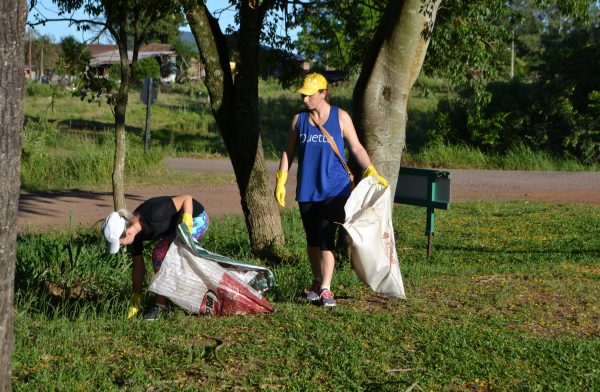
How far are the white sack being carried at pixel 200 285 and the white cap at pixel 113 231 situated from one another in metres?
0.35

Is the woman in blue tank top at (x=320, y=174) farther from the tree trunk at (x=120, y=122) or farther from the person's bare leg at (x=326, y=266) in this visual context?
the tree trunk at (x=120, y=122)

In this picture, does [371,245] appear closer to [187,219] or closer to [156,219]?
[187,219]

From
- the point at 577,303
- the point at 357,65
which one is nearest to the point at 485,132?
the point at 357,65

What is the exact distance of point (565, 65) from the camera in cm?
2403

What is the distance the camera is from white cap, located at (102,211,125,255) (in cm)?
638

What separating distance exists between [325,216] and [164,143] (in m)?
22.9

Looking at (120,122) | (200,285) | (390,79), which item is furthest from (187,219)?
(120,122)

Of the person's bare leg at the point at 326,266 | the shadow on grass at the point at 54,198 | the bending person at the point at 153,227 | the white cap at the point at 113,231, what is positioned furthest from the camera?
the shadow on grass at the point at 54,198

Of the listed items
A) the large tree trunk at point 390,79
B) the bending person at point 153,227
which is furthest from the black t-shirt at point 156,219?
the large tree trunk at point 390,79

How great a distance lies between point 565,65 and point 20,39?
21.7 metres

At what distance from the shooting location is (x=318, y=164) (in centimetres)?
693

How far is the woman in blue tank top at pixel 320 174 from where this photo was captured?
22.7ft

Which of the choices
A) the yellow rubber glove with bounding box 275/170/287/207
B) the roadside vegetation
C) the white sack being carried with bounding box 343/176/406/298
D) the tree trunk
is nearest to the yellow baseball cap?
the yellow rubber glove with bounding box 275/170/287/207

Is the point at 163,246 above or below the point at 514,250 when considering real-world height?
above
